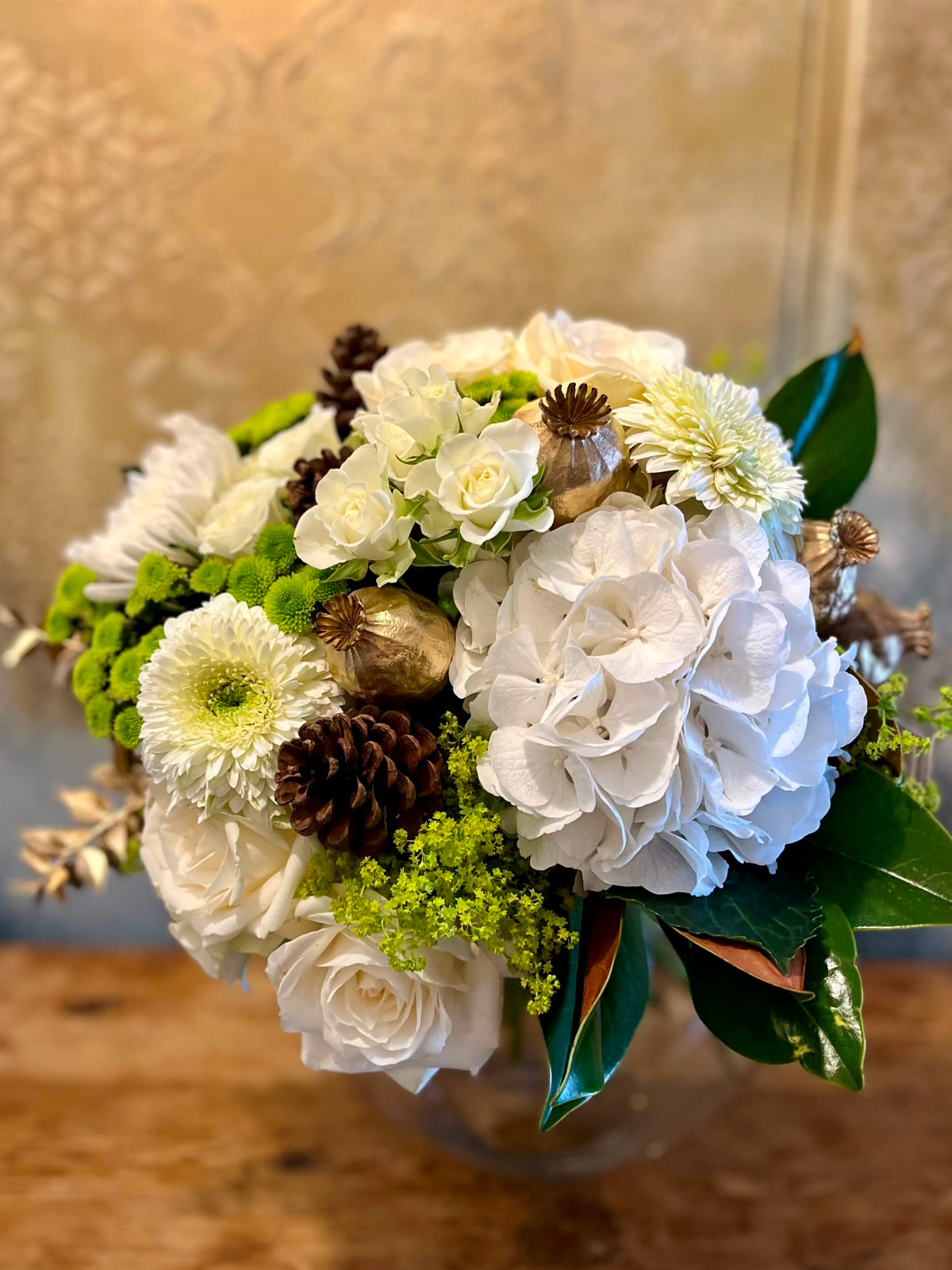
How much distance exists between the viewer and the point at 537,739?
46 centimetres

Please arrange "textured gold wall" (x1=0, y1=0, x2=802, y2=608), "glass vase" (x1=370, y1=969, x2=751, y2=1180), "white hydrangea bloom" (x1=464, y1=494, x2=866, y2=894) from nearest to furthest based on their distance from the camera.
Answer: "white hydrangea bloom" (x1=464, y1=494, x2=866, y2=894)
"glass vase" (x1=370, y1=969, x2=751, y2=1180)
"textured gold wall" (x1=0, y1=0, x2=802, y2=608)

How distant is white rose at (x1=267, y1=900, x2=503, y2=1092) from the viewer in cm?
51

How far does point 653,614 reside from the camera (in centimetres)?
47

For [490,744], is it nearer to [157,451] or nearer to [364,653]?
[364,653]

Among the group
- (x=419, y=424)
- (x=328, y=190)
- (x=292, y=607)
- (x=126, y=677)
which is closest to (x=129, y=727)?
(x=126, y=677)

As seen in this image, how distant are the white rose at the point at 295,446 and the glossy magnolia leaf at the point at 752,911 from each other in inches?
15.0

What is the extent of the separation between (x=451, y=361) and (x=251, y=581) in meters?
0.21

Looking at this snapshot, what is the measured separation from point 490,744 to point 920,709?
0.99 ft

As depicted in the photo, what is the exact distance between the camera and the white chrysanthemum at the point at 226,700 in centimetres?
50

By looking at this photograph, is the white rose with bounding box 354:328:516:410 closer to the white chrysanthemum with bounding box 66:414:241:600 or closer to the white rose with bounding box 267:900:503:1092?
the white chrysanthemum with bounding box 66:414:241:600

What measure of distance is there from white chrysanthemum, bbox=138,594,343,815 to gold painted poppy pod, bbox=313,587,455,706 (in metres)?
0.03

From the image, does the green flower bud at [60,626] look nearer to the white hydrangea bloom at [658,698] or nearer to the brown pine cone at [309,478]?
the brown pine cone at [309,478]

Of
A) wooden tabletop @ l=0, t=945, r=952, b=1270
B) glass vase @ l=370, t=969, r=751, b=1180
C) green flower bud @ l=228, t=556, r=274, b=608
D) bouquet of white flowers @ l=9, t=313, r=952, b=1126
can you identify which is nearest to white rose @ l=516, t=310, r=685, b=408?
bouquet of white flowers @ l=9, t=313, r=952, b=1126

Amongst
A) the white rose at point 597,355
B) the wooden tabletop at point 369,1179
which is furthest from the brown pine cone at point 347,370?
the wooden tabletop at point 369,1179
